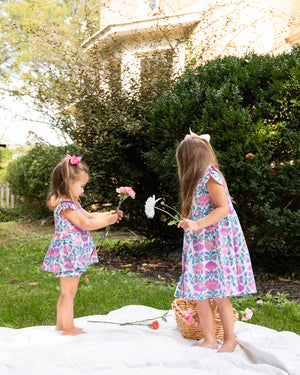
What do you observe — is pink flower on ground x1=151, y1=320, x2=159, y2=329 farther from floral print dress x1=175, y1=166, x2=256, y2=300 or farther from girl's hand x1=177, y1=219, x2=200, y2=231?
girl's hand x1=177, y1=219, x2=200, y2=231

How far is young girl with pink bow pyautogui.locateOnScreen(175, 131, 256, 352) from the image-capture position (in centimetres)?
284

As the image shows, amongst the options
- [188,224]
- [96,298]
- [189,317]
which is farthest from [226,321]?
[96,298]

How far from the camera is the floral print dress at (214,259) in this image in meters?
2.84

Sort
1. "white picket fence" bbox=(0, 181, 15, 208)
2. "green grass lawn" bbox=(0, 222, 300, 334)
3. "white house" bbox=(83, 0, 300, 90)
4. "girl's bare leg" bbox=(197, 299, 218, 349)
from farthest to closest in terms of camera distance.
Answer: "white picket fence" bbox=(0, 181, 15, 208)
"white house" bbox=(83, 0, 300, 90)
"green grass lawn" bbox=(0, 222, 300, 334)
"girl's bare leg" bbox=(197, 299, 218, 349)

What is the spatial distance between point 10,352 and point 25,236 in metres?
7.22

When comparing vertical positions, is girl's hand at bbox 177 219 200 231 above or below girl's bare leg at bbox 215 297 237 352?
above

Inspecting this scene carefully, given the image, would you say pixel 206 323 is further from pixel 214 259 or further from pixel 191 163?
pixel 191 163

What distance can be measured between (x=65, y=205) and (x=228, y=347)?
5.23 feet

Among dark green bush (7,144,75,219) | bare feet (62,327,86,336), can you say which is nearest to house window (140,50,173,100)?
bare feet (62,327,86,336)

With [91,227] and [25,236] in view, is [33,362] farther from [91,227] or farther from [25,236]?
[25,236]

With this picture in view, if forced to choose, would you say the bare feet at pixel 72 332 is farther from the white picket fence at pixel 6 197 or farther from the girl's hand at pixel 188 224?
the white picket fence at pixel 6 197

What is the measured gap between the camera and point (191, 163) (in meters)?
3.02

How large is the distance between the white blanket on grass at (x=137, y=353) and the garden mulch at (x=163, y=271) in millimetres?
1533

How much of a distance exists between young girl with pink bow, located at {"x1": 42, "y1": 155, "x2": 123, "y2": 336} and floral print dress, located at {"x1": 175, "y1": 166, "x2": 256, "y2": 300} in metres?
0.64
